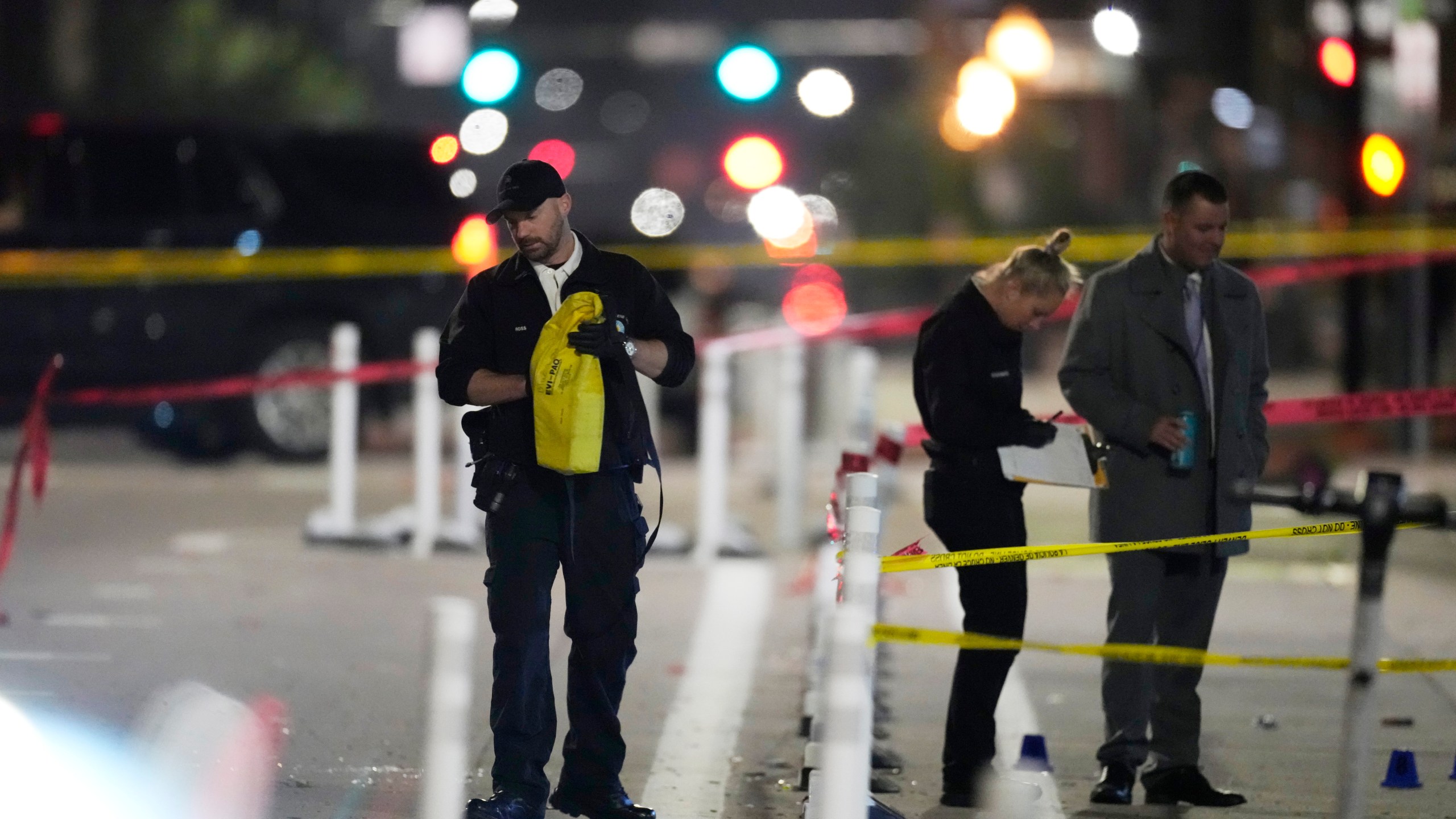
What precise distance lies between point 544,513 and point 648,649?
114 inches

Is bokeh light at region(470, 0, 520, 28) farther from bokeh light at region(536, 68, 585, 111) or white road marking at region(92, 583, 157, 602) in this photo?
white road marking at region(92, 583, 157, 602)

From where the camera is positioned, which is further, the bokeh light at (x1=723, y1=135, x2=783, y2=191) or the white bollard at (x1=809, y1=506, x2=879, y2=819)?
the bokeh light at (x1=723, y1=135, x2=783, y2=191)

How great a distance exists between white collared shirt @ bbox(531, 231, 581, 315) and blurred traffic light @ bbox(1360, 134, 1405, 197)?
32.7 ft

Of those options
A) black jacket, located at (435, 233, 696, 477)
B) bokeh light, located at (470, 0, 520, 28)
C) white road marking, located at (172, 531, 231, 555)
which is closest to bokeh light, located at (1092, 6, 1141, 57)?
black jacket, located at (435, 233, 696, 477)

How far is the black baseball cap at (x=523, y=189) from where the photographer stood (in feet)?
16.5

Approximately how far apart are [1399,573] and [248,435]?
7.29 metres

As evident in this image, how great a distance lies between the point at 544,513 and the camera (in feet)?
17.0

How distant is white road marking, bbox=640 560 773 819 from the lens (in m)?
5.79

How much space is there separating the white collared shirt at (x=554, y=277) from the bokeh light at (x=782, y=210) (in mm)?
15667

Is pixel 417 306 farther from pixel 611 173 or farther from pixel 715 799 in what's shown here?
pixel 611 173

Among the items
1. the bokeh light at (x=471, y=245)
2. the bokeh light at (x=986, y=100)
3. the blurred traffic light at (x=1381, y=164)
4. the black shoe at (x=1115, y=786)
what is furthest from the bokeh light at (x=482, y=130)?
the black shoe at (x=1115, y=786)

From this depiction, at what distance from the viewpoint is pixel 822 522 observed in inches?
436

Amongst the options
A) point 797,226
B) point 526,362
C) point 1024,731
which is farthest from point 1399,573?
point 797,226

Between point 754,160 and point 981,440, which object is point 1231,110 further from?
point 981,440
